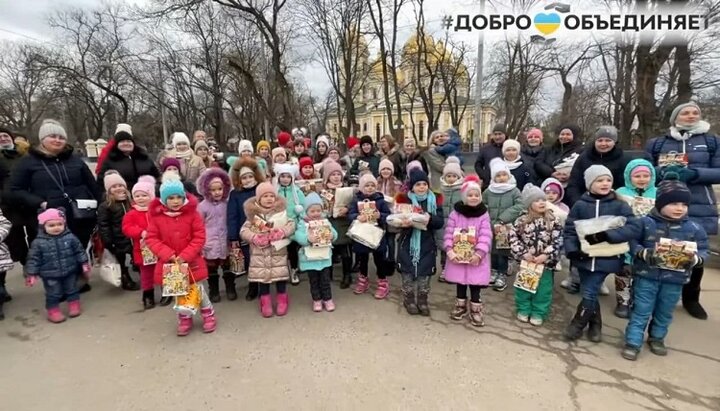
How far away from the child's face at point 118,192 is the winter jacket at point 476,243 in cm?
374

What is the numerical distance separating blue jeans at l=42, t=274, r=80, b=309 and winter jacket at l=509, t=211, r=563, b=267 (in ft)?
15.5

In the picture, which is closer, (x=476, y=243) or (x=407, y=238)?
(x=476, y=243)

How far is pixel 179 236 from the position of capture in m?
3.72

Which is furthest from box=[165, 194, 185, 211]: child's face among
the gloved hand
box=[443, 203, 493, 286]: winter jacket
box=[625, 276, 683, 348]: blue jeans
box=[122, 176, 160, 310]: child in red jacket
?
box=[625, 276, 683, 348]: blue jeans

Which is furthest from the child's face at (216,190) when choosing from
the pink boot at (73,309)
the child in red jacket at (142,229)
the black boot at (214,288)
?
the pink boot at (73,309)

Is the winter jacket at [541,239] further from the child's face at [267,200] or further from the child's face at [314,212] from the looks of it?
the child's face at [267,200]

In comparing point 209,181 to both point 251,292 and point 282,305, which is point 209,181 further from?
point 282,305

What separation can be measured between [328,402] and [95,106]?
120 ft

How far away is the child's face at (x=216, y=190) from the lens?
4348 mm

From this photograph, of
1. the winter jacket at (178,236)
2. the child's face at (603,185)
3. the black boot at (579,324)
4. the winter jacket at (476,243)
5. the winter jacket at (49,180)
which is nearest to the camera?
the child's face at (603,185)

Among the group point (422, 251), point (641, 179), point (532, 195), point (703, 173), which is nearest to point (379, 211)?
point (422, 251)

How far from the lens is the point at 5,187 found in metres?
4.57

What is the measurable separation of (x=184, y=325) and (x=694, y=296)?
17.2 feet

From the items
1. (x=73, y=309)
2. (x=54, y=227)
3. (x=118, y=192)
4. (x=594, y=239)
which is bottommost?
(x=73, y=309)
